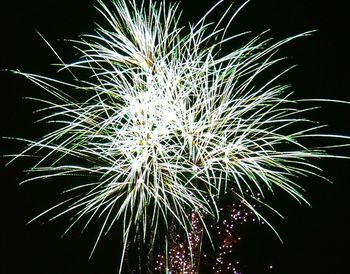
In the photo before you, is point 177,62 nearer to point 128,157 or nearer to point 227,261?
point 128,157

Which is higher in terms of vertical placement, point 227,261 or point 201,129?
point 227,261

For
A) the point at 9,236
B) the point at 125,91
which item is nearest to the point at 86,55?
the point at 125,91

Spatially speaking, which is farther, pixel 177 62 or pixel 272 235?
pixel 272 235

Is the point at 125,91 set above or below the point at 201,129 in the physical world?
above

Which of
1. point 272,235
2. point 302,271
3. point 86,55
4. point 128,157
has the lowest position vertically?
point 128,157

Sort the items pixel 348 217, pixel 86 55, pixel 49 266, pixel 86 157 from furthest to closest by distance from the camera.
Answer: pixel 49 266 < pixel 348 217 < pixel 86 157 < pixel 86 55

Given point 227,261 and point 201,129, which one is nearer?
point 201,129

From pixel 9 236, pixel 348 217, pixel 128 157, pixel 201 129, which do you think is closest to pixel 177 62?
pixel 201 129

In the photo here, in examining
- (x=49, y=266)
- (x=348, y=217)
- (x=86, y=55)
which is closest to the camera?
(x=86, y=55)

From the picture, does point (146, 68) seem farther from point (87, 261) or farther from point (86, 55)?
point (87, 261)
